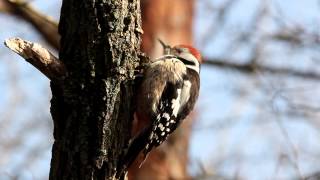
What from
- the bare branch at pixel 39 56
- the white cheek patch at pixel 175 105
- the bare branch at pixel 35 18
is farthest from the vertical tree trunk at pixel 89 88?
the bare branch at pixel 35 18

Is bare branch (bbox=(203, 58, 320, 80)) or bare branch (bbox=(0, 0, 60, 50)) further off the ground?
bare branch (bbox=(0, 0, 60, 50))

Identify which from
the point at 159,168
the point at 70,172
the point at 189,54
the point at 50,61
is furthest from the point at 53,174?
the point at 159,168

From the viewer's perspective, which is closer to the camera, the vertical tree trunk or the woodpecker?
the vertical tree trunk

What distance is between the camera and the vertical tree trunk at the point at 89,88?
3023 mm

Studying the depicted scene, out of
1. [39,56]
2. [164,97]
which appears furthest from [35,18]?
[39,56]

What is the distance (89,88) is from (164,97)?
3.91 feet

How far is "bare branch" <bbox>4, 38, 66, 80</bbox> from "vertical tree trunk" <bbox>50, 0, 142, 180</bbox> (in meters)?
0.05

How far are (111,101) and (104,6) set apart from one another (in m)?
0.48

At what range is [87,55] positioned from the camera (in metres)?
3.04

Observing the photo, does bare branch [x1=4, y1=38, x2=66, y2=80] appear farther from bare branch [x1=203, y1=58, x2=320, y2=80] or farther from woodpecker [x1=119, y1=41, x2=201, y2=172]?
bare branch [x1=203, y1=58, x2=320, y2=80]

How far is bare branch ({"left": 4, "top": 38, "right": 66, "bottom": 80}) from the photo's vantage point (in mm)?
2986

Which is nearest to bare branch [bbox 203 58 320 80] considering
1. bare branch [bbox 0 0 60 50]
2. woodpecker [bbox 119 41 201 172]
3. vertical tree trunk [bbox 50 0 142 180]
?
bare branch [bbox 0 0 60 50]

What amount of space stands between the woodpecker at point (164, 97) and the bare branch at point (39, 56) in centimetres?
73

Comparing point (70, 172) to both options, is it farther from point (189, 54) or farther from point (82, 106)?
point (189, 54)
